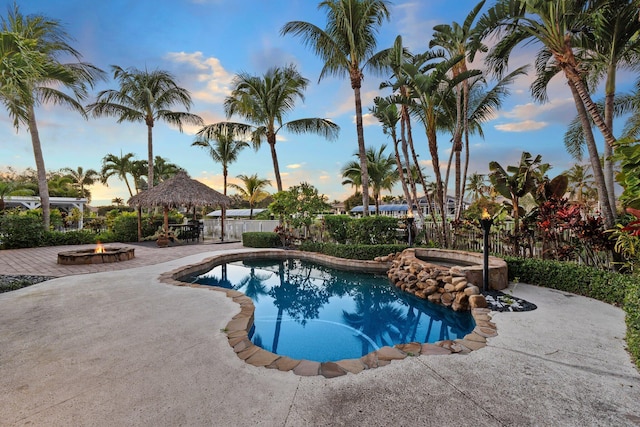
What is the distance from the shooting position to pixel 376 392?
2143 mm

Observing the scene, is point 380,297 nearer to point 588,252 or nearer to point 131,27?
point 588,252

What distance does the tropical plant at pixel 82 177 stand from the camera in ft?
118

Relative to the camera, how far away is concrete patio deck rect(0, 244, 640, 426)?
6.10ft

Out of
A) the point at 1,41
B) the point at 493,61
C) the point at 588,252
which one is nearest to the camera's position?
the point at 1,41

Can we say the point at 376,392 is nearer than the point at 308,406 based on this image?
No

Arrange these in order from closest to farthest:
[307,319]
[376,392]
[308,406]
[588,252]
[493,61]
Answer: [308,406]
[376,392]
[307,319]
[588,252]
[493,61]

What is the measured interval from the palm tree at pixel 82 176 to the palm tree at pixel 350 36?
3930 centimetres

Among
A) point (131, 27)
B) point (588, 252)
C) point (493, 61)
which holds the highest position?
point (131, 27)

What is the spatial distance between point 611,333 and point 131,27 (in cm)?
1265

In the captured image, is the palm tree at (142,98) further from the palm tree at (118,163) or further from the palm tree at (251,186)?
the palm tree at (118,163)

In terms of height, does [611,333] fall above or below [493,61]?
below

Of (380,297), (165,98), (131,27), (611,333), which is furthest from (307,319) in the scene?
(165,98)

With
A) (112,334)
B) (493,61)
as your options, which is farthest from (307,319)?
(493,61)

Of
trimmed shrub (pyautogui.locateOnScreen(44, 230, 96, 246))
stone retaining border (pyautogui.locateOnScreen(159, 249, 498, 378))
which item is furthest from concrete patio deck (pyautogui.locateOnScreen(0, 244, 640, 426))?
trimmed shrub (pyautogui.locateOnScreen(44, 230, 96, 246))
